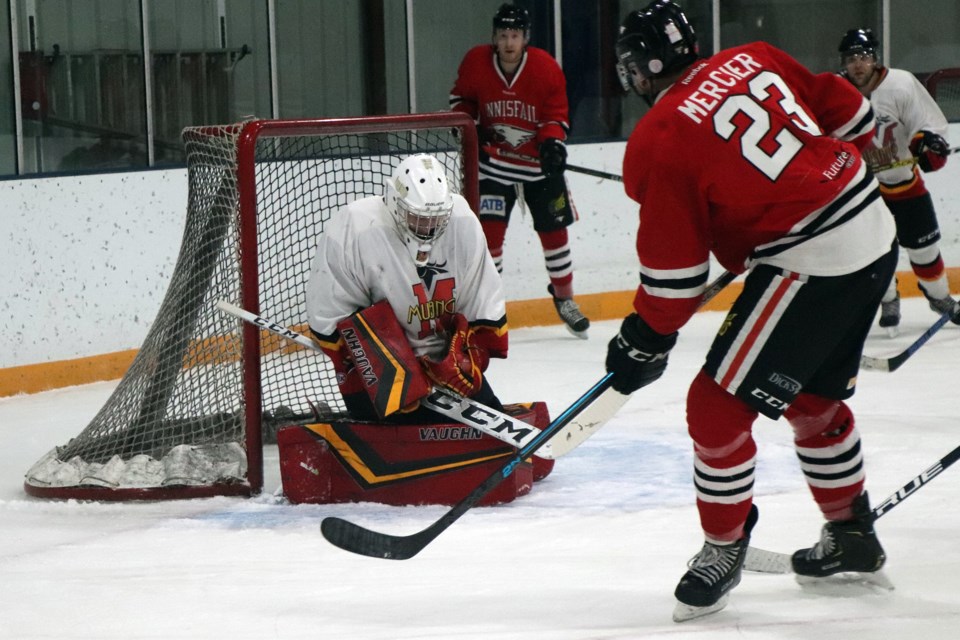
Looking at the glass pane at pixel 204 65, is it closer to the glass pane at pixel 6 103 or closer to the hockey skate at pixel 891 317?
the glass pane at pixel 6 103

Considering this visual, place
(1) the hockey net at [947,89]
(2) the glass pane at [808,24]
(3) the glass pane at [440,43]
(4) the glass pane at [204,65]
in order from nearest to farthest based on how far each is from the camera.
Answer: (4) the glass pane at [204,65] → (3) the glass pane at [440,43] → (1) the hockey net at [947,89] → (2) the glass pane at [808,24]

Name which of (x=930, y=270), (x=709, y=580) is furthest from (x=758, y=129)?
(x=930, y=270)

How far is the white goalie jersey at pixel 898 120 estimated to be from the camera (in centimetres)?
496

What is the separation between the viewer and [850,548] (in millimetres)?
2355

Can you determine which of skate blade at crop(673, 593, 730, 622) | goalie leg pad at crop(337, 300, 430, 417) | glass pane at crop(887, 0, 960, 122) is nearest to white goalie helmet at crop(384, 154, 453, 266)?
goalie leg pad at crop(337, 300, 430, 417)

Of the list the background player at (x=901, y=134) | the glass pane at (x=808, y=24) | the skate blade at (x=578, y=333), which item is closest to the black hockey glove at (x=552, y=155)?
the skate blade at (x=578, y=333)

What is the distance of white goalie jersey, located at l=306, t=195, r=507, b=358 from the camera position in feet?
10.4

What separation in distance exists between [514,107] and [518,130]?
0.29 ft

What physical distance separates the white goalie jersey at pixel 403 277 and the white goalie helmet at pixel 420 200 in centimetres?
7

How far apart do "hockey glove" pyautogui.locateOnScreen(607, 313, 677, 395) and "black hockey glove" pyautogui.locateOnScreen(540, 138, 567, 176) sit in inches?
116

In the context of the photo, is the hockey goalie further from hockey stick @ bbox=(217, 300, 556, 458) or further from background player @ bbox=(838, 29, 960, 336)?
background player @ bbox=(838, 29, 960, 336)

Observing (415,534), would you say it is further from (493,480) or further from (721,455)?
(721,455)

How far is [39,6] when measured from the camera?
208 inches

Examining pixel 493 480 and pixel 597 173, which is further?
pixel 597 173
